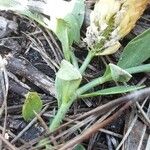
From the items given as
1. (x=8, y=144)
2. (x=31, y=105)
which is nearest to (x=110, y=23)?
(x=31, y=105)

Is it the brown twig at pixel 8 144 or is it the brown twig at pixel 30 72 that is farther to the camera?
the brown twig at pixel 30 72

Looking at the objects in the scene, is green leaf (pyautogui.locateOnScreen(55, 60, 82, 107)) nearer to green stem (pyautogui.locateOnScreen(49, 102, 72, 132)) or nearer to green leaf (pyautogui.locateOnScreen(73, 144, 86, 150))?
green stem (pyautogui.locateOnScreen(49, 102, 72, 132))

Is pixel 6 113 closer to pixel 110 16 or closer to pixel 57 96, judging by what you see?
pixel 57 96

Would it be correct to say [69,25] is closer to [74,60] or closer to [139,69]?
[74,60]

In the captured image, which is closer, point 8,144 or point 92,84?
point 8,144

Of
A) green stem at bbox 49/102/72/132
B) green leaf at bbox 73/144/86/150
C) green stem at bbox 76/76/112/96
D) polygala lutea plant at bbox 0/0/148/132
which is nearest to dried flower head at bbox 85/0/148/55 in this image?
polygala lutea plant at bbox 0/0/148/132

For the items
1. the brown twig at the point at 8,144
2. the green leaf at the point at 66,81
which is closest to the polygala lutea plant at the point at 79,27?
the green leaf at the point at 66,81

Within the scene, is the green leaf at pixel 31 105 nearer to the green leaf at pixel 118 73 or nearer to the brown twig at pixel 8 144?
the brown twig at pixel 8 144
